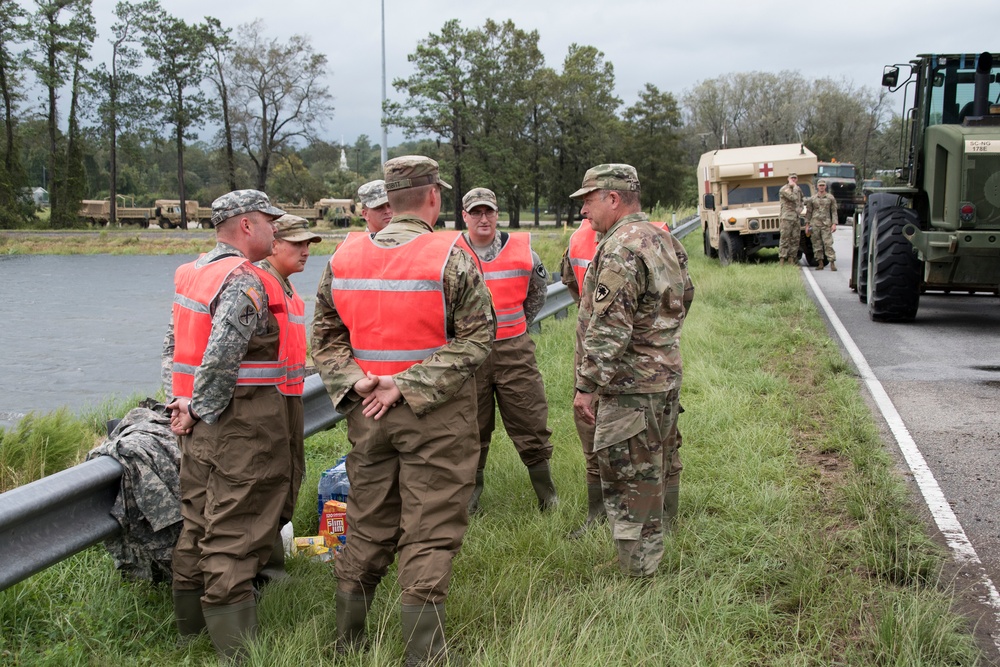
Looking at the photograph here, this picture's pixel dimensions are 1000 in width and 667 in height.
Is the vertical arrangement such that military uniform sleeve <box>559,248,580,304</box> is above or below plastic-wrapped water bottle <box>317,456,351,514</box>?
above

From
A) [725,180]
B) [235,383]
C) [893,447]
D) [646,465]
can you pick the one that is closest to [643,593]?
[646,465]

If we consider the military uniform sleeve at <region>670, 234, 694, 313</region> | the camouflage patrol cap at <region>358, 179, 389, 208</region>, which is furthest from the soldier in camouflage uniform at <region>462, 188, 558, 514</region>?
the military uniform sleeve at <region>670, 234, 694, 313</region>

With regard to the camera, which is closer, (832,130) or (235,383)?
(235,383)

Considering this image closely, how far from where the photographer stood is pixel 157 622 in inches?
146

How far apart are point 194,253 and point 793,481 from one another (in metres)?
27.2

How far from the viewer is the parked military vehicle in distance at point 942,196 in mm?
9562

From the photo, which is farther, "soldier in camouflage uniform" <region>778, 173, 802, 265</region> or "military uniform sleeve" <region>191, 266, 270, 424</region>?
"soldier in camouflage uniform" <region>778, 173, 802, 265</region>

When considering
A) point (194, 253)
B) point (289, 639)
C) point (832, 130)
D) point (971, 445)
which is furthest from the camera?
point (832, 130)

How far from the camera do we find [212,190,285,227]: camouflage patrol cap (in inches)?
150

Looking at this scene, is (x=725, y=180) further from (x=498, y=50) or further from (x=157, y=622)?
(x=498, y=50)

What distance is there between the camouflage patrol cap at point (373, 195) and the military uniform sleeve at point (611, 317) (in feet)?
4.48

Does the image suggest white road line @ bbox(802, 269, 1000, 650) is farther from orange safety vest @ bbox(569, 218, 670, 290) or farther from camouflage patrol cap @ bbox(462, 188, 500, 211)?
camouflage patrol cap @ bbox(462, 188, 500, 211)

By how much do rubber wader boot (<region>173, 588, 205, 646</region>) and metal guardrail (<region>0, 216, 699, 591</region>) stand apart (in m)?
0.38

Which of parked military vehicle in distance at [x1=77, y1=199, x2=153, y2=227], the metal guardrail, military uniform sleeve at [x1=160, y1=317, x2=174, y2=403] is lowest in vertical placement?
the metal guardrail
